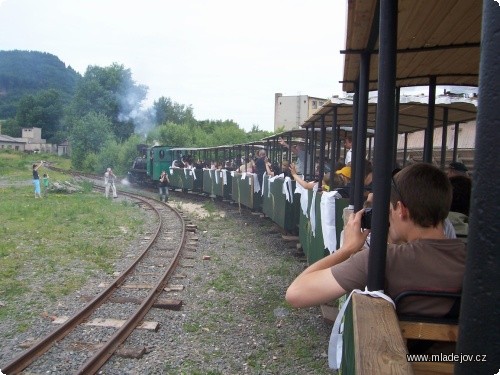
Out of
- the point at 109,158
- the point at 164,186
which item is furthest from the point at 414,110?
the point at 109,158

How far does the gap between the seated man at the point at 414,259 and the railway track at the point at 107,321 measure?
11.7 ft

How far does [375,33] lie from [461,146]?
1046 cm

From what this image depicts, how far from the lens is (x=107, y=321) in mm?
6504

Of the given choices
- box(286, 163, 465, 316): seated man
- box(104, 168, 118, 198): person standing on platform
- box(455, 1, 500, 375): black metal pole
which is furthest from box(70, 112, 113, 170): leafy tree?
box(455, 1, 500, 375): black metal pole

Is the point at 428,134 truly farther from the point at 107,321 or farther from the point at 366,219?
the point at 107,321

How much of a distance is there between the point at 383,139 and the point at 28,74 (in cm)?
15813

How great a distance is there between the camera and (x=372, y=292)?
197 cm

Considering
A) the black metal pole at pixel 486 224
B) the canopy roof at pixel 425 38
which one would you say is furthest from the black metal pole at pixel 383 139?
the black metal pole at pixel 486 224

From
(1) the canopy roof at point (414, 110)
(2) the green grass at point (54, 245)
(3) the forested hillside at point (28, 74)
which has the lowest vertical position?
(2) the green grass at point (54, 245)

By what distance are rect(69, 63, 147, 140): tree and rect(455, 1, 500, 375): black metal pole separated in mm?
70480

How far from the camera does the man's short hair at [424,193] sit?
76.0 inches

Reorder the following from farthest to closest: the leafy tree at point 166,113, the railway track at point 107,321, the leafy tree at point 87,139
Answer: the leafy tree at point 166,113 < the leafy tree at point 87,139 < the railway track at point 107,321

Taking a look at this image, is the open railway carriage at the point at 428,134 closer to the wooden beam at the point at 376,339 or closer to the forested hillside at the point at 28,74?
the wooden beam at the point at 376,339

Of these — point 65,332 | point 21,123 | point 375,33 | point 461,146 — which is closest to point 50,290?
point 65,332
